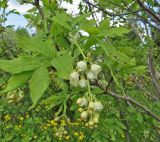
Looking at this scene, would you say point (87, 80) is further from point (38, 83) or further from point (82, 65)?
point (38, 83)

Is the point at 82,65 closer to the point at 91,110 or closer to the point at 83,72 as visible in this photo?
the point at 83,72

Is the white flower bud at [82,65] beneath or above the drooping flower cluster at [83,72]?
above

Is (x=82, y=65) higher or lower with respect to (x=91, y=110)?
higher

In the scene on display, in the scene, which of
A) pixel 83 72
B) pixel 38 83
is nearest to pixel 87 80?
pixel 83 72

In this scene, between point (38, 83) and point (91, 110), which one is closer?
point (38, 83)

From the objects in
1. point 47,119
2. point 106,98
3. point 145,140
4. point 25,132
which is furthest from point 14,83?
point 47,119

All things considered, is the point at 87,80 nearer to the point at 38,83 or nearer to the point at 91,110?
the point at 91,110

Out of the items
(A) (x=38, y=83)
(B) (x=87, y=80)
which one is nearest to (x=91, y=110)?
(B) (x=87, y=80)

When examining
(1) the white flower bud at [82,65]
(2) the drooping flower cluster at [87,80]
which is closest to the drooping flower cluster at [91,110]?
(2) the drooping flower cluster at [87,80]

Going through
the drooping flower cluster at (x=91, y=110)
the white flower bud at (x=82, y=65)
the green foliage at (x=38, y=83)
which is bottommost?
the drooping flower cluster at (x=91, y=110)

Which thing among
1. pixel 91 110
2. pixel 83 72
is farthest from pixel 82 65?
pixel 91 110

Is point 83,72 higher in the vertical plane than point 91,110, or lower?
higher

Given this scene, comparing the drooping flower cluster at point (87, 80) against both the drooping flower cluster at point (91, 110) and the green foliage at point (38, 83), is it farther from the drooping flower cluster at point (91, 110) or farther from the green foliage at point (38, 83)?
the green foliage at point (38, 83)

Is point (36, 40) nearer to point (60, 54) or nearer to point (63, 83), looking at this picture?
point (60, 54)
